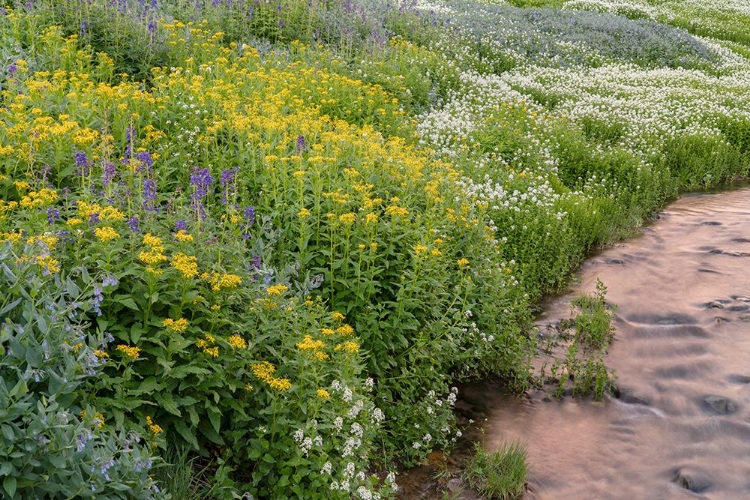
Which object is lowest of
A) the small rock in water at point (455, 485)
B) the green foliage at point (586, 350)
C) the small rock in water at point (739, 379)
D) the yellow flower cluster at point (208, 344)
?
the small rock in water at point (455, 485)

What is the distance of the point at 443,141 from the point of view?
423 inches

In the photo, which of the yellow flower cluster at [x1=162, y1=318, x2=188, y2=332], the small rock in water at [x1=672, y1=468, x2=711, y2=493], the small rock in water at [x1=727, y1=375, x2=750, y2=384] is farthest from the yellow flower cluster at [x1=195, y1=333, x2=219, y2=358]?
the small rock in water at [x1=727, y1=375, x2=750, y2=384]

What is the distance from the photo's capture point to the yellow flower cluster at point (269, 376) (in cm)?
442

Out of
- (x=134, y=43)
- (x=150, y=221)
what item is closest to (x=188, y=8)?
(x=134, y=43)

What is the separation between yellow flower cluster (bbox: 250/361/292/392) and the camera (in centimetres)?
442

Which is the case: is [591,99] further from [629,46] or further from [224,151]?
[224,151]

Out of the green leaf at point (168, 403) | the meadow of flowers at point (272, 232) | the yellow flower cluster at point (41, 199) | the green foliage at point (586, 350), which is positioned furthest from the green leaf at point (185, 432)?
the green foliage at point (586, 350)

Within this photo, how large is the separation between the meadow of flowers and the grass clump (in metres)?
0.32

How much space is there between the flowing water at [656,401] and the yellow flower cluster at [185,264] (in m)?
3.31

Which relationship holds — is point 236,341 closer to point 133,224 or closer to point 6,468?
point 133,224

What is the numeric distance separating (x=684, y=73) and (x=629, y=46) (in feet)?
8.78

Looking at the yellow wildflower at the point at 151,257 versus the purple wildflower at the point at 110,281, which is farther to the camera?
the yellow wildflower at the point at 151,257

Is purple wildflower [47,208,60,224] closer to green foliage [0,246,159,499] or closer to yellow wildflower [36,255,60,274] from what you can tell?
green foliage [0,246,159,499]

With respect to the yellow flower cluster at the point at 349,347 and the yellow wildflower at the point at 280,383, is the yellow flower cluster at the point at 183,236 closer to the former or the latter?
the yellow wildflower at the point at 280,383
